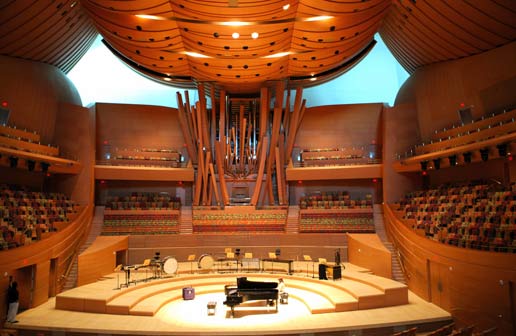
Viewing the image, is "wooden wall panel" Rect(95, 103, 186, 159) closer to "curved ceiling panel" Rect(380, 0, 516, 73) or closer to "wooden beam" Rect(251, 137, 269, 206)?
"wooden beam" Rect(251, 137, 269, 206)

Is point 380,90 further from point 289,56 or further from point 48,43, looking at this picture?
point 48,43

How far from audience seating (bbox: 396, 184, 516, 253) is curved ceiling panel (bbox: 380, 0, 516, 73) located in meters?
4.98

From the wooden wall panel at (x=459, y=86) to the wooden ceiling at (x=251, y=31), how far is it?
1.40 ft

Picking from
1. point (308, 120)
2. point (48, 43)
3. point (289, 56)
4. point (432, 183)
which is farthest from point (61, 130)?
point (432, 183)

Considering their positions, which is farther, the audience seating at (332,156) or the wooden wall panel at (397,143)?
the audience seating at (332,156)

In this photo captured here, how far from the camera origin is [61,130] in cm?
1675

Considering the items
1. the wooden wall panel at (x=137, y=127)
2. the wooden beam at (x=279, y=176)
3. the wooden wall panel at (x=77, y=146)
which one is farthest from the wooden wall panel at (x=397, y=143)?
the wooden wall panel at (x=77, y=146)

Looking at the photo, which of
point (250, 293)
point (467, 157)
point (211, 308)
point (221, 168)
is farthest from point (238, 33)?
point (211, 308)

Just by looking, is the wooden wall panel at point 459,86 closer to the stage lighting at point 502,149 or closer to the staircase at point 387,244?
the stage lighting at point 502,149

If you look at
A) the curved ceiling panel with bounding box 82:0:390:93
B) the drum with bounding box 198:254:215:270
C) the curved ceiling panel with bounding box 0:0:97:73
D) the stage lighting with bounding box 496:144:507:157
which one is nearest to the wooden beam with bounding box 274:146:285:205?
the curved ceiling panel with bounding box 82:0:390:93

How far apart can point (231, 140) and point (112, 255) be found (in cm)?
836

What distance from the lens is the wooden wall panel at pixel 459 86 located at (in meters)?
13.6

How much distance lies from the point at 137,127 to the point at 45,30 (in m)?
6.60

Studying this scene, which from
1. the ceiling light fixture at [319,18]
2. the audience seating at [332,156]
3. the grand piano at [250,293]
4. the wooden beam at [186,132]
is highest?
the ceiling light fixture at [319,18]
